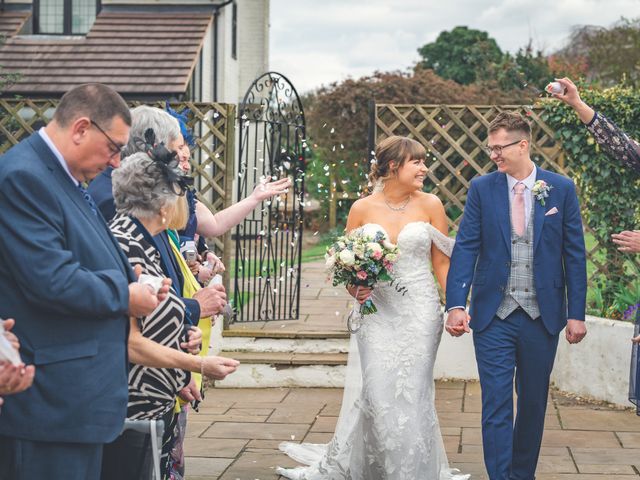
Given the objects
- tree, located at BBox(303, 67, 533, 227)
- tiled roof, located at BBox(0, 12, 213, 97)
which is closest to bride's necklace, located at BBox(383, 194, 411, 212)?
tiled roof, located at BBox(0, 12, 213, 97)

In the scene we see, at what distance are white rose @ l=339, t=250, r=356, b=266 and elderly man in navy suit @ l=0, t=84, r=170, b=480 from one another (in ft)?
8.08

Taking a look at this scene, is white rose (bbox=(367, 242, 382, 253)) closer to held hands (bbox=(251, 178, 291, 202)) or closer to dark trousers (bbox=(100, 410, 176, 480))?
held hands (bbox=(251, 178, 291, 202))

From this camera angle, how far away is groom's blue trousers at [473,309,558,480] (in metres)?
5.29

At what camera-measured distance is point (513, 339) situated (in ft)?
17.8

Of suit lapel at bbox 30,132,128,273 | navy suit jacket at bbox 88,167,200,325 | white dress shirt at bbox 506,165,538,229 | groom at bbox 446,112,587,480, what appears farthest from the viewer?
white dress shirt at bbox 506,165,538,229

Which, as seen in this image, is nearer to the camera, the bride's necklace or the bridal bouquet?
the bridal bouquet

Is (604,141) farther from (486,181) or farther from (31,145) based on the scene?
Answer: (31,145)

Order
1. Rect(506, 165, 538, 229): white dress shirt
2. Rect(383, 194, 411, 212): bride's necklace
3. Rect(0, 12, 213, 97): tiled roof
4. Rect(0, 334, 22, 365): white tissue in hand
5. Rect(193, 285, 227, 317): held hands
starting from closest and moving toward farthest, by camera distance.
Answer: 1. Rect(0, 334, 22, 365): white tissue in hand
2. Rect(193, 285, 227, 317): held hands
3. Rect(506, 165, 538, 229): white dress shirt
4. Rect(383, 194, 411, 212): bride's necklace
5. Rect(0, 12, 213, 97): tiled roof

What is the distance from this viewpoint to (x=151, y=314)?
12.2 ft

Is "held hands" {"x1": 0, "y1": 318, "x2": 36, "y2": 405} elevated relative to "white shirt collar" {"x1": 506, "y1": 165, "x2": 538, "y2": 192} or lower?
lower

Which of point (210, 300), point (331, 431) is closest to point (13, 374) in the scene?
point (210, 300)

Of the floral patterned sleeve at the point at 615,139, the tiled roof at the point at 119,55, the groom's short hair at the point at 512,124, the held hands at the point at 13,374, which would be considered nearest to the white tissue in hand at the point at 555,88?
the groom's short hair at the point at 512,124

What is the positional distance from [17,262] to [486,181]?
3.21 meters

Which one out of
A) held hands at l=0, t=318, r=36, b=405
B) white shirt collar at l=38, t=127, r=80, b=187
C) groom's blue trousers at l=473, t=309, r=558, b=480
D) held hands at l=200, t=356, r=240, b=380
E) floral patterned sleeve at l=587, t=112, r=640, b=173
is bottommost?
groom's blue trousers at l=473, t=309, r=558, b=480
